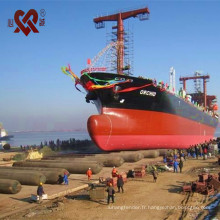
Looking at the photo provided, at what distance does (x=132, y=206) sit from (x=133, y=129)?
1859 centimetres

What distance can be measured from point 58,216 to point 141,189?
6.76m

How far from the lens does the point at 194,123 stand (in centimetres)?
4922

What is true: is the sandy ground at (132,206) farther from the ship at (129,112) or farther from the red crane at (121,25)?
the red crane at (121,25)

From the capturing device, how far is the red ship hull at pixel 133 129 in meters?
29.7

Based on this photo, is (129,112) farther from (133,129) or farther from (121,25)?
(121,25)

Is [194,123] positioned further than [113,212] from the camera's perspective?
Yes

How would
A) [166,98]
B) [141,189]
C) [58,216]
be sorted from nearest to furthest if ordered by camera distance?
[58,216]
[141,189]
[166,98]

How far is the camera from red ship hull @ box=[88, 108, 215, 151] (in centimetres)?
2972

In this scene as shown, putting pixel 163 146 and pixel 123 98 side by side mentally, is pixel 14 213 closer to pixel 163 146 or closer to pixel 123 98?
pixel 123 98

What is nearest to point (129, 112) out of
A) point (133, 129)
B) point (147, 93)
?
point (133, 129)

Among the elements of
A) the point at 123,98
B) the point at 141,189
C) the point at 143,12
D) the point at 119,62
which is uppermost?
the point at 143,12

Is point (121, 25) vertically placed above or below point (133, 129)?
above

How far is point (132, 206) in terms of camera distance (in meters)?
13.6

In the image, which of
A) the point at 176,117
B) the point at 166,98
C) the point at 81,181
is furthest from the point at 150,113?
the point at 81,181
